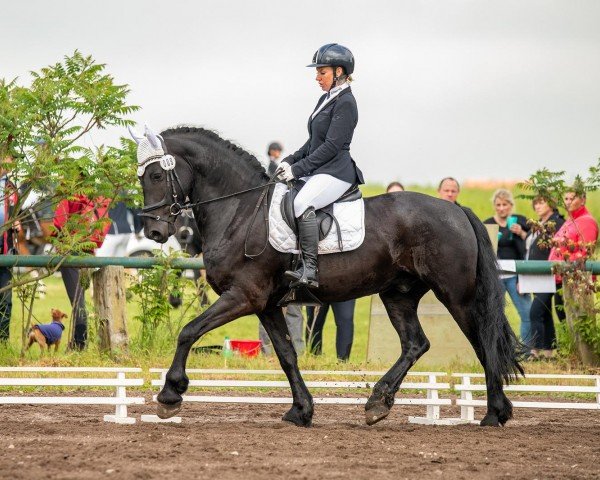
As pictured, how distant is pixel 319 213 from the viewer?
9023 mm

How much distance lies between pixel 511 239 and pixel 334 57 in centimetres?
546

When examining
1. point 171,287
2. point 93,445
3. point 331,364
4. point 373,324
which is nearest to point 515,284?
point 373,324

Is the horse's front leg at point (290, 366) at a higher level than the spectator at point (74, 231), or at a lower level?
lower

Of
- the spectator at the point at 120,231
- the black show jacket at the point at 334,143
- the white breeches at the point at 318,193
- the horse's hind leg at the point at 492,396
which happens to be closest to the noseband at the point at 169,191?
the white breeches at the point at 318,193

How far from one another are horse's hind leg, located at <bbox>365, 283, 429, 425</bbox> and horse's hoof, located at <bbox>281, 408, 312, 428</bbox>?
491 mm

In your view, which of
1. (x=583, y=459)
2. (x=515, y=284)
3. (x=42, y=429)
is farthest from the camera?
(x=515, y=284)

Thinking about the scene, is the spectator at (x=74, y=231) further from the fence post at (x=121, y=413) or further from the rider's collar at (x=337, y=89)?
the rider's collar at (x=337, y=89)

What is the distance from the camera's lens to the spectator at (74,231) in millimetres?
11602

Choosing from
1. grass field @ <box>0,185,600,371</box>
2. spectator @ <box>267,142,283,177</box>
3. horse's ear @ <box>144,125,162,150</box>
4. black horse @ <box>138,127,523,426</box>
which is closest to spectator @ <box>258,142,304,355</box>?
grass field @ <box>0,185,600,371</box>

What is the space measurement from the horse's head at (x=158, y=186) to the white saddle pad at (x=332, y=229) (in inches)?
31.3

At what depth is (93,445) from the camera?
725cm

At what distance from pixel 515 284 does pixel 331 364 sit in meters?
2.95

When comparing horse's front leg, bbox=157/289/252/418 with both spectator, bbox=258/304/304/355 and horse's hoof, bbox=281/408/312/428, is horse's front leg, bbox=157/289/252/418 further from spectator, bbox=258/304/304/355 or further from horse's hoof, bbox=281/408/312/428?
spectator, bbox=258/304/304/355

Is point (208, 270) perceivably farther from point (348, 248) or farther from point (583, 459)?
point (583, 459)
